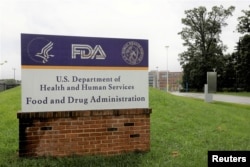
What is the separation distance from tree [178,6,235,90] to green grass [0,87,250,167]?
42788mm

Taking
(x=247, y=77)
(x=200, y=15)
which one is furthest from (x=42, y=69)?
(x=200, y=15)

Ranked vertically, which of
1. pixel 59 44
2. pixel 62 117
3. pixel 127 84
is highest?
pixel 59 44

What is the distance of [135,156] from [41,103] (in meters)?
2.15

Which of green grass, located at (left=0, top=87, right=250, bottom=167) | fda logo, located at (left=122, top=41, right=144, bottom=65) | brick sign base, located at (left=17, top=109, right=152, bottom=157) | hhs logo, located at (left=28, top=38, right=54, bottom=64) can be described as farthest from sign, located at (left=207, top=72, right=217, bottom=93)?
hhs logo, located at (left=28, top=38, right=54, bottom=64)

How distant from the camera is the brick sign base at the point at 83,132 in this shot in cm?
620

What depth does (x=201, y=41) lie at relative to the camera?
57.8 metres

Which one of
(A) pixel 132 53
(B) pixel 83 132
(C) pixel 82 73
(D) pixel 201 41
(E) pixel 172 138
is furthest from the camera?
(D) pixel 201 41

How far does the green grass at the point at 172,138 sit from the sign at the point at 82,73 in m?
1.07

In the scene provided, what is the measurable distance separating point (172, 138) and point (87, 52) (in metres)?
3.33

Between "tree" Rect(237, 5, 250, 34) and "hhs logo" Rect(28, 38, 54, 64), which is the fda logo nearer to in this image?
"hhs logo" Rect(28, 38, 54, 64)

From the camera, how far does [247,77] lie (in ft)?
160

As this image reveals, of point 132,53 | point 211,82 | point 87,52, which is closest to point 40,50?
point 87,52

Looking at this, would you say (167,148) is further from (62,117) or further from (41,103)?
(41,103)

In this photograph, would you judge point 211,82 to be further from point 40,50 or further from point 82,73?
point 40,50
